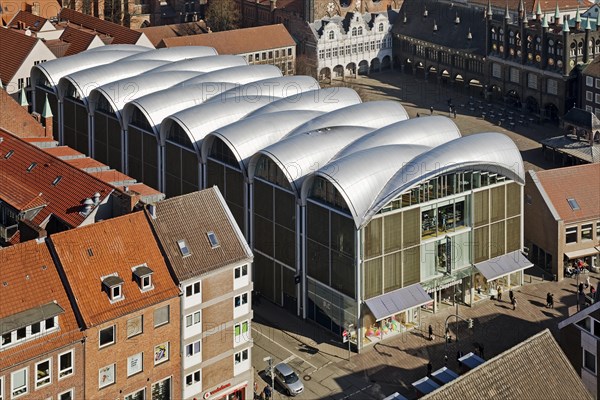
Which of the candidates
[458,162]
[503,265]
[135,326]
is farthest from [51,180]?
[503,265]

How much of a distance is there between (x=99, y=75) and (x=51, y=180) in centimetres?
2844

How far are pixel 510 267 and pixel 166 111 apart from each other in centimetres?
2902

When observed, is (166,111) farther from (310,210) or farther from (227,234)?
(227,234)

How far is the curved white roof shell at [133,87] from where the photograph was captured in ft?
272

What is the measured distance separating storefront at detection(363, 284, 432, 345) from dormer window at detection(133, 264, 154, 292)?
1796 cm

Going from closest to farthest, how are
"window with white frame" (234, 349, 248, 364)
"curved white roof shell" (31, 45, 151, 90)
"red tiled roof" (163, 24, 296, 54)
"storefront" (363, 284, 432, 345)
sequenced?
"window with white frame" (234, 349, 248, 364) → "storefront" (363, 284, 432, 345) → "curved white roof shell" (31, 45, 151, 90) → "red tiled roof" (163, 24, 296, 54)

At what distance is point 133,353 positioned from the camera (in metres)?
49.0

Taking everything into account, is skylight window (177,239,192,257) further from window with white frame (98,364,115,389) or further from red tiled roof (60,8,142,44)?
red tiled roof (60,8,142,44)

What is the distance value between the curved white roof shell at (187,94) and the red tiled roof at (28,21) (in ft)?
121

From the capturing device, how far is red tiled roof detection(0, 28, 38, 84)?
98125 millimetres

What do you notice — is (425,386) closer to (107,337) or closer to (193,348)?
(193,348)

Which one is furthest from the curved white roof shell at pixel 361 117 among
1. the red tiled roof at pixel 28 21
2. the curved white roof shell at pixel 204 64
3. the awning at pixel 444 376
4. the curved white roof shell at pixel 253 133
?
the red tiled roof at pixel 28 21

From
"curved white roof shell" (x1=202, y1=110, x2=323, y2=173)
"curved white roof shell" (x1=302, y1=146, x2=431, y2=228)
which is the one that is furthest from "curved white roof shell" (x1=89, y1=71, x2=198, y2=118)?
"curved white roof shell" (x1=302, y1=146, x2=431, y2=228)

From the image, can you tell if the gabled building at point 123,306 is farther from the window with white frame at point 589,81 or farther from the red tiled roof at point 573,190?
the window with white frame at point 589,81
